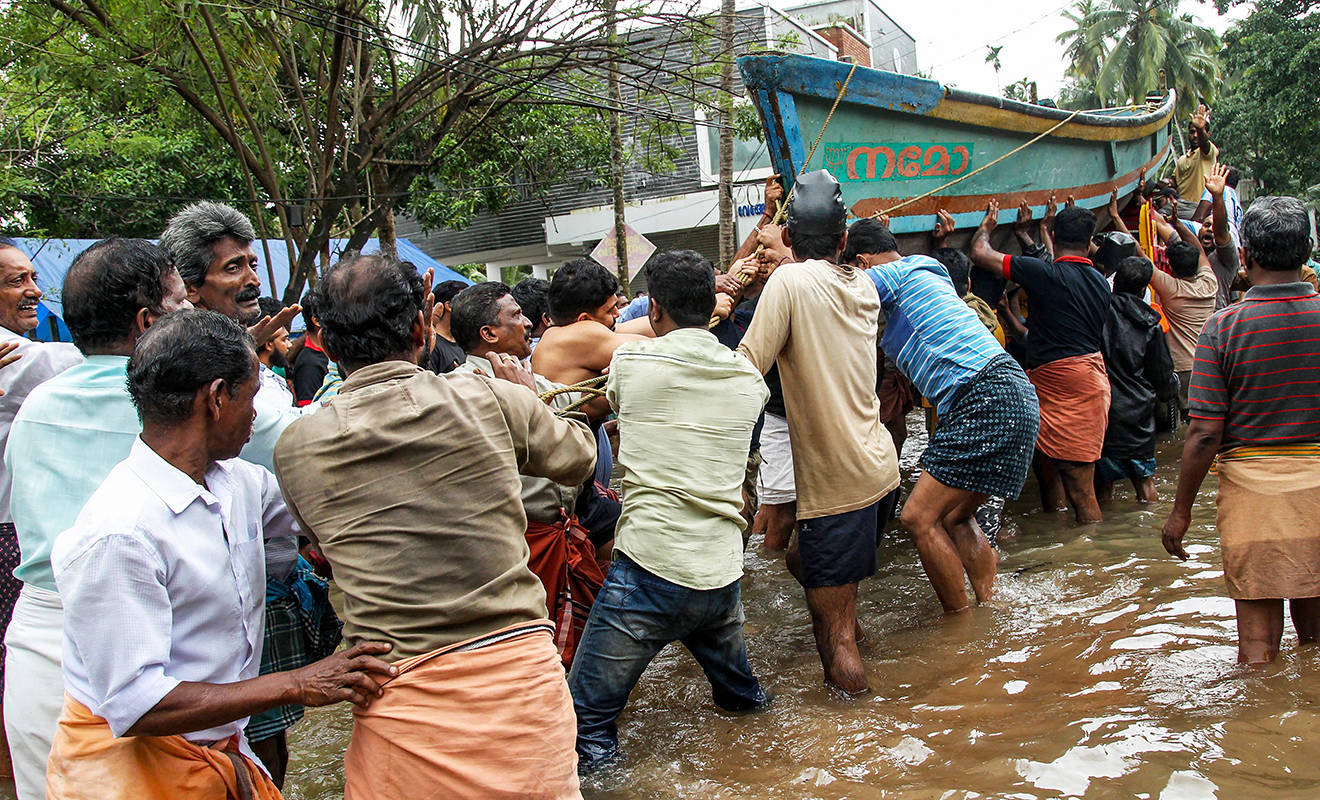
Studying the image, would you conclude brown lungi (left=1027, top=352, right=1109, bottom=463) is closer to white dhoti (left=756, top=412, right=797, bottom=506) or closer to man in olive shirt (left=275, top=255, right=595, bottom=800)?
white dhoti (left=756, top=412, right=797, bottom=506)

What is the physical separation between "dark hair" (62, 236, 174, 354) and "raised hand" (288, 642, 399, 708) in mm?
938

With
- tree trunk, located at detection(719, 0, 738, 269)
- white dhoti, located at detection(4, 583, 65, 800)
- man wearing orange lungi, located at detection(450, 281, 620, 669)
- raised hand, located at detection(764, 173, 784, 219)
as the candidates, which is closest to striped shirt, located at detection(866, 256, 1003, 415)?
raised hand, located at detection(764, 173, 784, 219)

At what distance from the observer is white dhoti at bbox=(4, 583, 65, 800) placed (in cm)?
204

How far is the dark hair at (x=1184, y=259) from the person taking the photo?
7.23 meters

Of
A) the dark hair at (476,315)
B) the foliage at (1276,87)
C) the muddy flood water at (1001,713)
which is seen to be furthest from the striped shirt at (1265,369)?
the foliage at (1276,87)

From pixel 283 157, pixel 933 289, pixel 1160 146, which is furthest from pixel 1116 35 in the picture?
pixel 933 289

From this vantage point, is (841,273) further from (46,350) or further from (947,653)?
(46,350)

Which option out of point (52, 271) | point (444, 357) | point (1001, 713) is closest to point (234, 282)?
point (444, 357)

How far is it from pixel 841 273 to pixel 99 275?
2404 mm

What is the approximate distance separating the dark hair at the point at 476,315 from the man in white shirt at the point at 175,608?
149 cm

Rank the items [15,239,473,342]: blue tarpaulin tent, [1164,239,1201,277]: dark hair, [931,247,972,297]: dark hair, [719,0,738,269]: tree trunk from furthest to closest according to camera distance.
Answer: [719,0,738,269]: tree trunk → [15,239,473,342]: blue tarpaulin tent → [1164,239,1201,277]: dark hair → [931,247,972,297]: dark hair

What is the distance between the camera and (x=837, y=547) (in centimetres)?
349

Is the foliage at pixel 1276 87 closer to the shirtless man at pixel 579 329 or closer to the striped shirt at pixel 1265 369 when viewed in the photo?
the striped shirt at pixel 1265 369

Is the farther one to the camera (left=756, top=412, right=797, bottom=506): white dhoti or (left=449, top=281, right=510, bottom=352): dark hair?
(left=756, top=412, right=797, bottom=506): white dhoti
